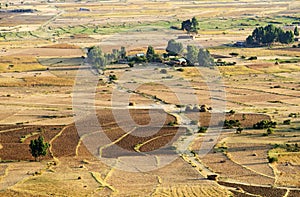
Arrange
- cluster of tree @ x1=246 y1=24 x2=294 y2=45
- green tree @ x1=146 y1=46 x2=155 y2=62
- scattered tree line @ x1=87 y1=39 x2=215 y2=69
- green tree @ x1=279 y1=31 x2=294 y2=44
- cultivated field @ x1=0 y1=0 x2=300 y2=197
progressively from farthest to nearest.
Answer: green tree @ x1=279 y1=31 x2=294 y2=44 < cluster of tree @ x1=246 y1=24 x2=294 y2=45 < green tree @ x1=146 y1=46 x2=155 y2=62 < scattered tree line @ x1=87 y1=39 x2=215 y2=69 < cultivated field @ x1=0 y1=0 x2=300 y2=197

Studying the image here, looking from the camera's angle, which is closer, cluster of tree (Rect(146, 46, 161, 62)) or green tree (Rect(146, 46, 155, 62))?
cluster of tree (Rect(146, 46, 161, 62))

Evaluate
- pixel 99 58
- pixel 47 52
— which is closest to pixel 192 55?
pixel 99 58

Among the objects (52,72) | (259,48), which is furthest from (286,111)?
(259,48)

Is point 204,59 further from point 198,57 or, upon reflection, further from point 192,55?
point 192,55

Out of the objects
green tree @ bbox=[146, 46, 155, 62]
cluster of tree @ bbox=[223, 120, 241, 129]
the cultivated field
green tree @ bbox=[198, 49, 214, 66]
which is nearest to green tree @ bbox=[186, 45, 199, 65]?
green tree @ bbox=[198, 49, 214, 66]

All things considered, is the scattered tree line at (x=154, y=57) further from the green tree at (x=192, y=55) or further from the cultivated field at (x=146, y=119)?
the cultivated field at (x=146, y=119)

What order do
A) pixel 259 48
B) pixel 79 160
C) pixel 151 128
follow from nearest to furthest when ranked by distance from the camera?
1. pixel 79 160
2. pixel 151 128
3. pixel 259 48

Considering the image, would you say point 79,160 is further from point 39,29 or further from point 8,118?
point 39,29

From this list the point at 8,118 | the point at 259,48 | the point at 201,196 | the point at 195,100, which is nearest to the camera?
the point at 201,196

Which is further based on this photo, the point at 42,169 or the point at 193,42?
the point at 193,42

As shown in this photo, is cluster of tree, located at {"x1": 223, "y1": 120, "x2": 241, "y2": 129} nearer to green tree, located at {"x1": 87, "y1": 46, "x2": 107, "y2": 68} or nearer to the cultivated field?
the cultivated field
